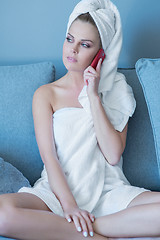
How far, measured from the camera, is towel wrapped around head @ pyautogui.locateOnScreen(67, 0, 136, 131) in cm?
167

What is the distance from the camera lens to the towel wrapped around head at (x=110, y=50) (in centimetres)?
167

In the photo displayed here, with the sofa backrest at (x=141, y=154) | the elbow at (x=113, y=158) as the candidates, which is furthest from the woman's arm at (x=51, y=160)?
the sofa backrest at (x=141, y=154)

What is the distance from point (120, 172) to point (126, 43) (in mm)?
849

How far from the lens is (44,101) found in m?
1.66


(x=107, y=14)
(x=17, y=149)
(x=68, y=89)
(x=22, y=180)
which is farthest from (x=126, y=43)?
(x=22, y=180)

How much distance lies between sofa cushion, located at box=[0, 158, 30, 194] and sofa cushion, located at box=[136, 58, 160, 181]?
2.11 feet

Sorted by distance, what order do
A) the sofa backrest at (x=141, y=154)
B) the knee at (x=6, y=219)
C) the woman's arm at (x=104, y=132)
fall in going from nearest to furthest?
the knee at (x=6, y=219), the woman's arm at (x=104, y=132), the sofa backrest at (x=141, y=154)

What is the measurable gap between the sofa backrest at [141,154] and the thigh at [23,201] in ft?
1.74

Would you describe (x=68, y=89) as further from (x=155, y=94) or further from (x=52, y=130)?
(x=155, y=94)

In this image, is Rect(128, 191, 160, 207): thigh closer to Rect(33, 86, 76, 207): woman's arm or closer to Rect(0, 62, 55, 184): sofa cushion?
Rect(33, 86, 76, 207): woman's arm

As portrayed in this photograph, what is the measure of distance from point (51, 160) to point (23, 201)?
0.26m

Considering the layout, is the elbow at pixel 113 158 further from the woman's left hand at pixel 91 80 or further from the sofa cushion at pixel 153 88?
the woman's left hand at pixel 91 80

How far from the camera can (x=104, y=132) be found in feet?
5.21

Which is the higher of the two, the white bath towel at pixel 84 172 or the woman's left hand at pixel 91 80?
the woman's left hand at pixel 91 80
